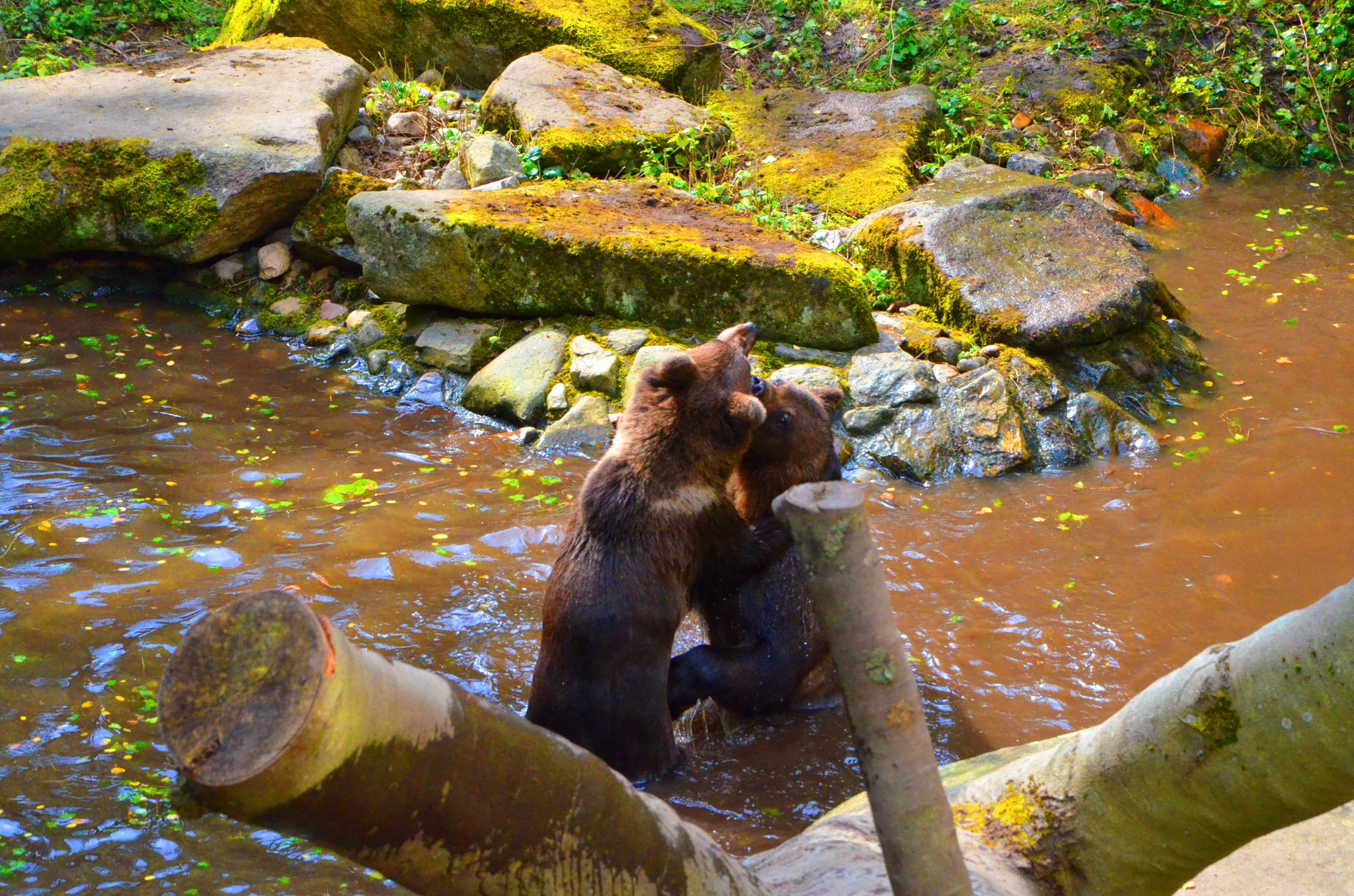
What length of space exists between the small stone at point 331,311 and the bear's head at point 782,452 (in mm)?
4978

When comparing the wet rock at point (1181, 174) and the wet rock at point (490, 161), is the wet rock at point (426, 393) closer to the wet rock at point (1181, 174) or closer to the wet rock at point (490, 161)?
the wet rock at point (490, 161)

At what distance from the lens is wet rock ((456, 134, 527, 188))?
9586 millimetres

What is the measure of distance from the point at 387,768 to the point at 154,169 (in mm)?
8806

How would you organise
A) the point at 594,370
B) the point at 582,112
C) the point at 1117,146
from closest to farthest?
1. the point at 594,370
2. the point at 582,112
3. the point at 1117,146

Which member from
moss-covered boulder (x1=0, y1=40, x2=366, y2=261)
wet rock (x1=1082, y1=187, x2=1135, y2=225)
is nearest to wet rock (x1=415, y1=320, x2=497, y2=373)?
moss-covered boulder (x1=0, y1=40, x2=366, y2=261)

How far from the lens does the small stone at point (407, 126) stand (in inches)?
427

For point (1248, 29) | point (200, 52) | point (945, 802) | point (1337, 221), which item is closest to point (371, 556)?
point (945, 802)

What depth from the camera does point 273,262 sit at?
31.2 feet

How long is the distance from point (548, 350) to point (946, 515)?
324cm

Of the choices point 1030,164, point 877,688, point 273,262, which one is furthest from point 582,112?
point 877,688

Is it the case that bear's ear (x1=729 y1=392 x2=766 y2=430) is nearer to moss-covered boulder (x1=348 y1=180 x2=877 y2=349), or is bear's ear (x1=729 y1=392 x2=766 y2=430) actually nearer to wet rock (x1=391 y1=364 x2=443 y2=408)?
moss-covered boulder (x1=348 y1=180 x2=877 y2=349)

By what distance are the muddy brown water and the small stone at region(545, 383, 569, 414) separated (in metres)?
0.52

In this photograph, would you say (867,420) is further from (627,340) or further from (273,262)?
(273,262)

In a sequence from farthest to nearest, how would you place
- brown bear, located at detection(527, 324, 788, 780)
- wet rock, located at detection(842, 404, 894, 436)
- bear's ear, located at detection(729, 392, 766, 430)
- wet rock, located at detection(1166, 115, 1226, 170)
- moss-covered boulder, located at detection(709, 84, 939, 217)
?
wet rock, located at detection(1166, 115, 1226, 170) → moss-covered boulder, located at detection(709, 84, 939, 217) → wet rock, located at detection(842, 404, 894, 436) → bear's ear, located at detection(729, 392, 766, 430) → brown bear, located at detection(527, 324, 788, 780)
